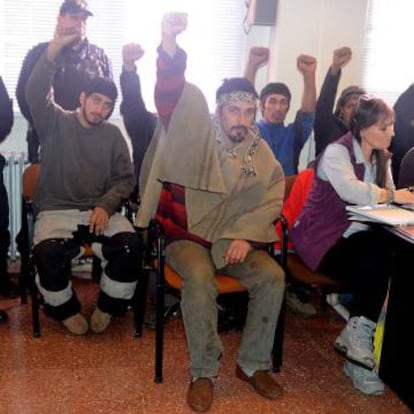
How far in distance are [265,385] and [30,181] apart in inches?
60.0

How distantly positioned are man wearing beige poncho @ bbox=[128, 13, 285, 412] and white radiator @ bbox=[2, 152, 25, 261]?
4.14 feet

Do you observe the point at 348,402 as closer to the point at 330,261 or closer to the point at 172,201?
the point at 330,261

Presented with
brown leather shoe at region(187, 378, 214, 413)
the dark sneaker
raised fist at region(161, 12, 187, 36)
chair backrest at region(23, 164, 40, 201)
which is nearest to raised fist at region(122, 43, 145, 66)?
chair backrest at region(23, 164, 40, 201)

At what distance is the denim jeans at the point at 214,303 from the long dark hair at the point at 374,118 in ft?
2.09

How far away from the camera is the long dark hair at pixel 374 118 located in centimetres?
254

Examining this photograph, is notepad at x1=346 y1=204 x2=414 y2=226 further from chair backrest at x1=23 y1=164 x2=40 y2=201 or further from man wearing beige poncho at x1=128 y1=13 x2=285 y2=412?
chair backrest at x1=23 y1=164 x2=40 y2=201

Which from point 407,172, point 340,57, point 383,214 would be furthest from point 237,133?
point 340,57

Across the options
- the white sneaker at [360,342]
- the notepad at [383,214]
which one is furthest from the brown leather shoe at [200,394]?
the notepad at [383,214]

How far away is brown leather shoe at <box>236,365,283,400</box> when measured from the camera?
7.86ft

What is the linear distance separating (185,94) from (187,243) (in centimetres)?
61

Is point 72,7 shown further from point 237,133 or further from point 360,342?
point 360,342

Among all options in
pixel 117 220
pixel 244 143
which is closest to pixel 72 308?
pixel 117 220

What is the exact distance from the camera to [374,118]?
2.54 m

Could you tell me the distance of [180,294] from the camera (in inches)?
96.7
